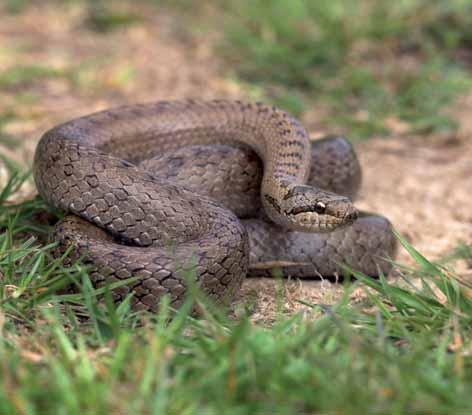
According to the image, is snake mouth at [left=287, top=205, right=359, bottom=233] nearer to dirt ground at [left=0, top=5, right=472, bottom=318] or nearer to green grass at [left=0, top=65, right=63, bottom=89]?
dirt ground at [left=0, top=5, right=472, bottom=318]

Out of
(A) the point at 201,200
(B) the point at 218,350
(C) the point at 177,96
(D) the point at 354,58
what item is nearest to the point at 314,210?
(A) the point at 201,200

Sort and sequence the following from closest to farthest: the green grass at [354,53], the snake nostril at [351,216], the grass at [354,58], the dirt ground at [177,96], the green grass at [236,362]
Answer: the green grass at [236,362] → the snake nostril at [351,216] → the dirt ground at [177,96] → the grass at [354,58] → the green grass at [354,53]

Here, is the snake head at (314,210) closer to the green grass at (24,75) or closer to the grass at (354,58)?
the grass at (354,58)

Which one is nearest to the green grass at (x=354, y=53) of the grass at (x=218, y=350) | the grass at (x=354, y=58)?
the grass at (x=354, y=58)

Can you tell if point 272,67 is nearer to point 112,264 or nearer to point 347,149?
point 347,149

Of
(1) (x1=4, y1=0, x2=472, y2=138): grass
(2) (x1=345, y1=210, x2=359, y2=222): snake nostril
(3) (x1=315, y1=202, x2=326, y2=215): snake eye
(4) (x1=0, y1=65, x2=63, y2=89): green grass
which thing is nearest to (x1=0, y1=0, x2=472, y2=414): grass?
(2) (x1=345, y1=210, x2=359, y2=222): snake nostril

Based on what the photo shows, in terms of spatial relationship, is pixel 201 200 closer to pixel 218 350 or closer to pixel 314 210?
pixel 314 210
